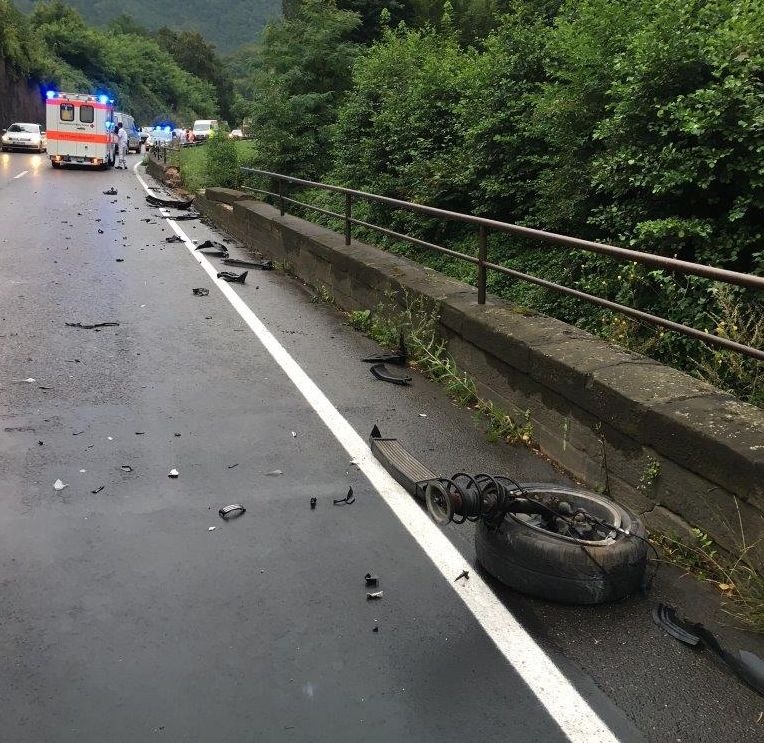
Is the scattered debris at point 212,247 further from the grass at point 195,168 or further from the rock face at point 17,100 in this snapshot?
the rock face at point 17,100

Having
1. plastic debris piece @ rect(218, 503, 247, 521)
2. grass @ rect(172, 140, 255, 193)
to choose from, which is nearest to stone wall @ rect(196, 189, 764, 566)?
plastic debris piece @ rect(218, 503, 247, 521)

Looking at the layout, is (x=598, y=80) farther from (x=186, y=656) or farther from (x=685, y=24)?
(x=186, y=656)

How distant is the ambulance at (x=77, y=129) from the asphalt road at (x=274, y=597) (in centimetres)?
3438

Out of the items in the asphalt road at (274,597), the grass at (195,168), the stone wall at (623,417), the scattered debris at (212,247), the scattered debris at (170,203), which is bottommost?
the asphalt road at (274,597)

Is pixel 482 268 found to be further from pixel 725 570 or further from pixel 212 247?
Result: pixel 212 247

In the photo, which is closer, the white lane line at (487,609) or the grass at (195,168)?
the white lane line at (487,609)

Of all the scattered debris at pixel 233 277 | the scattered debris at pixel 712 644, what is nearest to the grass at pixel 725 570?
the scattered debris at pixel 712 644

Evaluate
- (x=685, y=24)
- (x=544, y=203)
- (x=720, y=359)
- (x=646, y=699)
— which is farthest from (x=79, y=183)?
(x=646, y=699)

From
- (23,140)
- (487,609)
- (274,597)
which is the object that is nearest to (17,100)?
(23,140)

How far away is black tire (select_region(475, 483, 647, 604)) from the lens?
360cm

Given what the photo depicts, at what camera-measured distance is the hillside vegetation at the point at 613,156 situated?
6.82 m

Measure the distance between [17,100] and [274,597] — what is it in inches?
3310

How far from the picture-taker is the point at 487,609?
361 centimetres

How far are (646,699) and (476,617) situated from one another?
79cm
